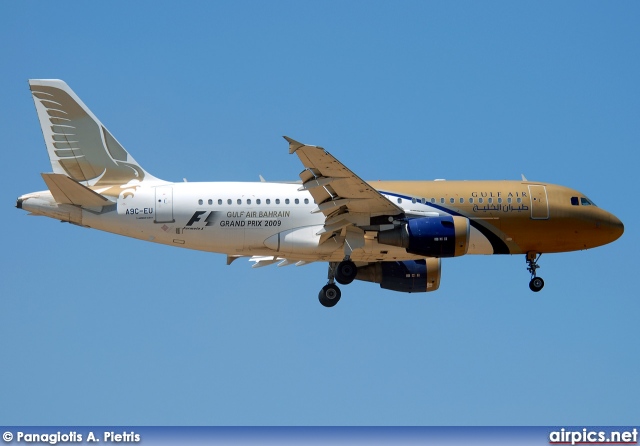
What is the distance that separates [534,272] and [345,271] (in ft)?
28.1

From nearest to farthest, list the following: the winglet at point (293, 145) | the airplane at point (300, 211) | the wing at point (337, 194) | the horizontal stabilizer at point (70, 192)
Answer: the winglet at point (293, 145) → the wing at point (337, 194) → the horizontal stabilizer at point (70, 192) → the airplane at point (300, 211)

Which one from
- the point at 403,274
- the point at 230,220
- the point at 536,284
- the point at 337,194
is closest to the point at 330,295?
the point at 403,274

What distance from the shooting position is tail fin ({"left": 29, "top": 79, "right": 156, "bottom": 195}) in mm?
57812

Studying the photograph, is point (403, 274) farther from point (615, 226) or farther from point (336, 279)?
point (615, 226)

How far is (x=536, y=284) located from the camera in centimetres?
6044

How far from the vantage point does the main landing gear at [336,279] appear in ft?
190

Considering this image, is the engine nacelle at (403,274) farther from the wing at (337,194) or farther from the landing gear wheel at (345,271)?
the wing at (337,194)

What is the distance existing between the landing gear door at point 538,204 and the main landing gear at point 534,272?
6.54 feet

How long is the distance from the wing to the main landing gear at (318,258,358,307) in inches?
73.7

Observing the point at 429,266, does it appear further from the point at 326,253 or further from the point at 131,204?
the point at 131,204

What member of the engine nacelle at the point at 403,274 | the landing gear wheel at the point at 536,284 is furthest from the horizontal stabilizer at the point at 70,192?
the landing gear wheel at the point at 536,284

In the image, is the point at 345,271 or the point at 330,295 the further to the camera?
the point at 330,295

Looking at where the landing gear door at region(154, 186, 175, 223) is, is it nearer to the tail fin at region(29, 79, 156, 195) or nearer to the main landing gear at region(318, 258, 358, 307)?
the tail fin at region(29, 79, 156, 195)

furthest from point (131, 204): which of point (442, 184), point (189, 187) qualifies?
point (442, 184)
